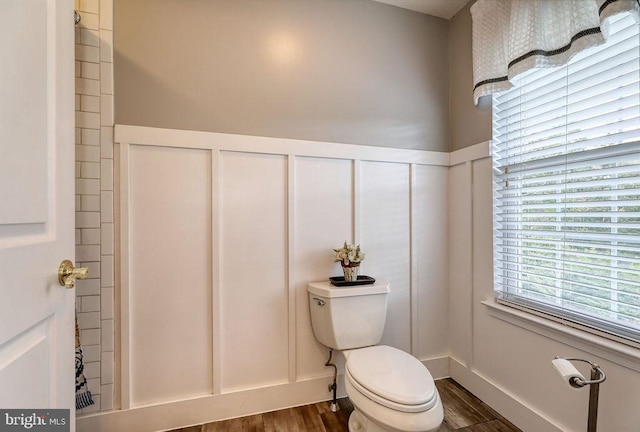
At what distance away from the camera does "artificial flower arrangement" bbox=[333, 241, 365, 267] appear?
1637mm

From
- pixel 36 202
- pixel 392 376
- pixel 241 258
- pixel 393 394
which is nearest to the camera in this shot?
pixel 36 202

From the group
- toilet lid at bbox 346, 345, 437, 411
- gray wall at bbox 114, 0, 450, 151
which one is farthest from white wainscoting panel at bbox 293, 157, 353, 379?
toilet lid at bbox 346, 345, 437, 411

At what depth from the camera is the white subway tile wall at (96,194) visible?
1377 mm

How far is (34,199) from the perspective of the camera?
686 millimetres

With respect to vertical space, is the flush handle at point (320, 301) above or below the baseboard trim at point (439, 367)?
above

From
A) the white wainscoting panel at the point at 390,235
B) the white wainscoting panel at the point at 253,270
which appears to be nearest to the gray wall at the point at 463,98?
the white wainscoting panel at the point at 390,235

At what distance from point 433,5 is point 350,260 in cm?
172

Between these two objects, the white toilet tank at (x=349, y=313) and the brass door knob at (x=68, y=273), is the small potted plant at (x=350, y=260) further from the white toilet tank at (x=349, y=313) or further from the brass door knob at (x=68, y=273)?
the brass door knob at (x=68, y=273)

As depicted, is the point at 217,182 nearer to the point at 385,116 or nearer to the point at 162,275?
the point at 162,275

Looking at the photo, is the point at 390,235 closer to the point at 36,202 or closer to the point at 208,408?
the point at 208,408

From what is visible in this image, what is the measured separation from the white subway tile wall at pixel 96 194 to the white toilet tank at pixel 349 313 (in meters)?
1.05

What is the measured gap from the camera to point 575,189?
4.21 feet

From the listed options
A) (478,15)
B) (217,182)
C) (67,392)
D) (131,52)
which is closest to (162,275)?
(217,182)

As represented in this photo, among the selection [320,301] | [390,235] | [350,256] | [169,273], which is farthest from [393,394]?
[169,273]
